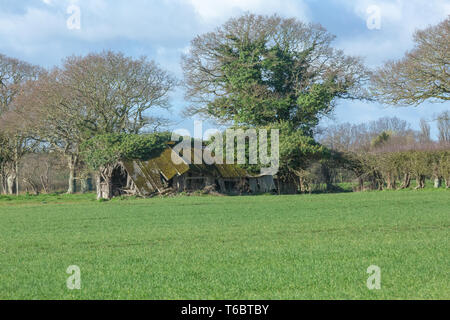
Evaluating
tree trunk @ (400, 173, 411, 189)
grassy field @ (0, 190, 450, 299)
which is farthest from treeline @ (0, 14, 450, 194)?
grassy field @ (0, 190, 450, 299)

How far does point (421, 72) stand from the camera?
3325 cm

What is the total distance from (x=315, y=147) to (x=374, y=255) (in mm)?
31580

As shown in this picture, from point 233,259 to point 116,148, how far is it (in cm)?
2921

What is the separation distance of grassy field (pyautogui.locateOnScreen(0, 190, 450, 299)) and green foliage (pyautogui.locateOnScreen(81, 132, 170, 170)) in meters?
21.4

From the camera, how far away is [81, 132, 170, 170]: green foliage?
37.1m

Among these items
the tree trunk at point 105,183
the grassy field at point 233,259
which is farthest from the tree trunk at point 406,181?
the grassy field at point 233,259

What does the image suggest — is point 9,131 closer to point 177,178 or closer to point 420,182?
point 177,178

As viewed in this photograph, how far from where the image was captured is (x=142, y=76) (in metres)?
43.8

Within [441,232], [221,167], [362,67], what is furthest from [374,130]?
[441,232]

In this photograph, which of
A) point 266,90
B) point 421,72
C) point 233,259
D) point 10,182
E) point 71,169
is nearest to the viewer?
point 233,259

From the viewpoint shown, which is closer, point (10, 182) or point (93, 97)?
point (93, 97)

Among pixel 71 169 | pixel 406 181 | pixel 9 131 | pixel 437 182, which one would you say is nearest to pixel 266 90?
pixel 406 181

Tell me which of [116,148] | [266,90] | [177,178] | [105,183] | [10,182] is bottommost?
[105,183]

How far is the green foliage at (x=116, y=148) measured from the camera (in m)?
37.1
